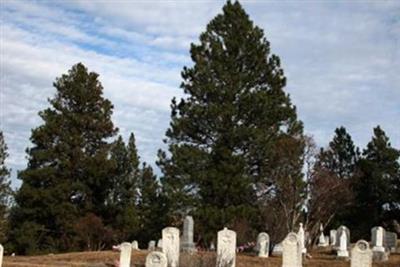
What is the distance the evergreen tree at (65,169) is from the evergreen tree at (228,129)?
5583 mm

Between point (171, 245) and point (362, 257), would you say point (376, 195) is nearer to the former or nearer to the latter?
point (171, 245)

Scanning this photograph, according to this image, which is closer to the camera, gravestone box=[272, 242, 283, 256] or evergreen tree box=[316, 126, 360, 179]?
gravestone box=[272, 242, 283, 256]

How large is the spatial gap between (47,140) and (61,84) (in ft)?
13.5

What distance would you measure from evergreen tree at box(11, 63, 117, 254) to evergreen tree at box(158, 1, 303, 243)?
558 cm

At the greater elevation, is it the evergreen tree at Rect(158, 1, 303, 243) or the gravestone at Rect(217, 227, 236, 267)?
the evergreen tree at Rect(158, 1, 303, 243)

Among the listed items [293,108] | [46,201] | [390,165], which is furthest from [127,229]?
[390,165]

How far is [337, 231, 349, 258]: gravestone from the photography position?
29975 millimetres

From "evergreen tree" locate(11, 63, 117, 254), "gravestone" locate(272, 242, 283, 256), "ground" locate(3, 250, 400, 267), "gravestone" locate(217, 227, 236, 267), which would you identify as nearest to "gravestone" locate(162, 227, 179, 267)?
"ground" locate(3, 250, 400, 267)

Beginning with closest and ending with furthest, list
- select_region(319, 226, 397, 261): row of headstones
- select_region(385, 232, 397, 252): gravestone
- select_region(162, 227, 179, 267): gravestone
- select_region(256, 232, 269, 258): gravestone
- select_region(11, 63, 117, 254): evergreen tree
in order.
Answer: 1. select_region(162, 227, 179, 267): gravestone
2. select_region(319, 226, 397, 261): row of headstones
3. select_region(256, 232, 269, 258): gravestone
4. select_region(385, 232, 397, 252): gravestone
5. select_region(11, 63, 117, 254): evergreen tree

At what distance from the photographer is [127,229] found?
45062mm

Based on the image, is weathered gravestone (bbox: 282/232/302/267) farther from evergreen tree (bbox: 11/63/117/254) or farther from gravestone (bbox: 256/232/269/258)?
evergreen tree (bbox: 11/63/117/254)

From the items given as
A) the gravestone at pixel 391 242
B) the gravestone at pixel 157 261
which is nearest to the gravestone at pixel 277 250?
the gravestone at pixel 391 242

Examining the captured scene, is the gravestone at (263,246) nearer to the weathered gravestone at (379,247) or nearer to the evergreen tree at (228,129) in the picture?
the weathered gravestone at (379,247)

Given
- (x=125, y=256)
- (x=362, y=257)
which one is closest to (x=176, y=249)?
(x=125, y=256)
